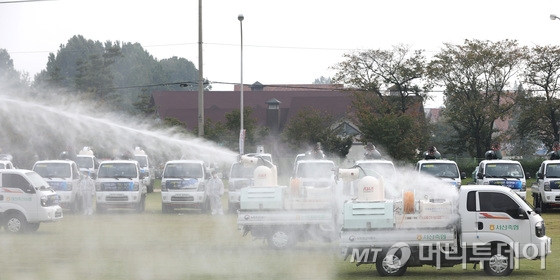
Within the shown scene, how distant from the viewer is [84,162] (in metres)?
44.6

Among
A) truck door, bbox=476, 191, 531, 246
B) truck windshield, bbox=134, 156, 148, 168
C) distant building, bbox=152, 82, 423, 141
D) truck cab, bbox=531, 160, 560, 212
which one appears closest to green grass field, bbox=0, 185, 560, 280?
truck door, bbox=476, 191, 531, 246

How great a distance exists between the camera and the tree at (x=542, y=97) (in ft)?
243

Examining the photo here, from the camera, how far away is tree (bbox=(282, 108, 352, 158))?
236 ft

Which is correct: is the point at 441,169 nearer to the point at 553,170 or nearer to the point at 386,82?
the point at 553,170

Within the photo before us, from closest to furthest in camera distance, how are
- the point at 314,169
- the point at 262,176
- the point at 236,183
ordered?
1. the point at 262,176
2. the point at 314,169
3. the point at 236,183

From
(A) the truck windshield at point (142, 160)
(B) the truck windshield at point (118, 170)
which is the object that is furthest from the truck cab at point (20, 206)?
(A) the truck windshield at point (142, 160)

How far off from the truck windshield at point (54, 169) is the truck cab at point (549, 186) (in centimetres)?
1762

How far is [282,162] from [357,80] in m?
12.0

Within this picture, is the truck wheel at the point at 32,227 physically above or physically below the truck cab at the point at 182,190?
below

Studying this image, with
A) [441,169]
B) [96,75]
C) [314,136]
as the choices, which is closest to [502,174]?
[441,169]

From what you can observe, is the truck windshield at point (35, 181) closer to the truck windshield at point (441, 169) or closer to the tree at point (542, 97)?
the truck windshield at point (441, 169)

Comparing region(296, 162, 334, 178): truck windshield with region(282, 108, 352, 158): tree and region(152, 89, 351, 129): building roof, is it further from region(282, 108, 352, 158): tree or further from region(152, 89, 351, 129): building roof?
region(152, 89, 351, 129): building roof

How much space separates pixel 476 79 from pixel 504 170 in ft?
127

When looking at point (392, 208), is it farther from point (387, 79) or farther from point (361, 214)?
point (387, 79)
